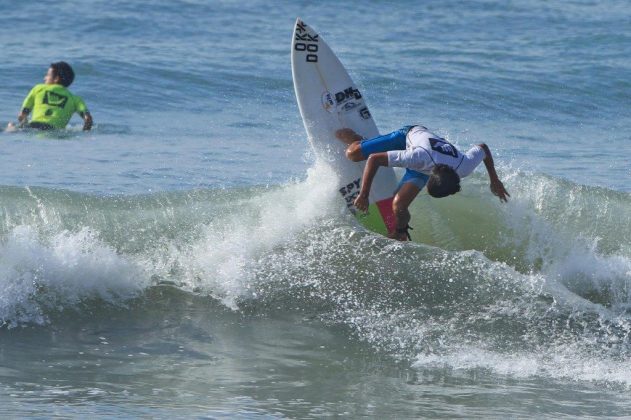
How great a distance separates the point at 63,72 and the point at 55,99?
398 mm

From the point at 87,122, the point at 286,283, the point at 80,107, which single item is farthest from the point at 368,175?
the point at 80,107

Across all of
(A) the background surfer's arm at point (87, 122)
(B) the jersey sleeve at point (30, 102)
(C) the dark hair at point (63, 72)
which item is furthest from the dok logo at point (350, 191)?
(C) the dark hair at point (63, 72)

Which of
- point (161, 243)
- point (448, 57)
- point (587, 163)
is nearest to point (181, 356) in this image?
point (161, 243)

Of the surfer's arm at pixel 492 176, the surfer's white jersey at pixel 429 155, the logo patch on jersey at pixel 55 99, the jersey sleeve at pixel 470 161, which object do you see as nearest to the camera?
the surfer's white jersey at pixel 429 155

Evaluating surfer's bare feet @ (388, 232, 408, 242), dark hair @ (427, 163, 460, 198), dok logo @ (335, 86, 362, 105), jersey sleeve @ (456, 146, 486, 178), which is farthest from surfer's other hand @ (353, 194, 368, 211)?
dok logo @ (335, 86, 362, 105)

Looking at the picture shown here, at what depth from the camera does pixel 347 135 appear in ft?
28.1

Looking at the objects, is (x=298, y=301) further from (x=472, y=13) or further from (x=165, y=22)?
(x=472, y=13)

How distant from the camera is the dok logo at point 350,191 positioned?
28.1ft

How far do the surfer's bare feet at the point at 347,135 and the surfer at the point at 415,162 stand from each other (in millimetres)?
238

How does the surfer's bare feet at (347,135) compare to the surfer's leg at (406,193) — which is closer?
the surfer's leg at (406,193)

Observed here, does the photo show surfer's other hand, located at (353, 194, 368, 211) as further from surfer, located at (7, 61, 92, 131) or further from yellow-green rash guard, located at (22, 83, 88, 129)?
yellow-green rash guard, located at (22, 83, 88, 129)

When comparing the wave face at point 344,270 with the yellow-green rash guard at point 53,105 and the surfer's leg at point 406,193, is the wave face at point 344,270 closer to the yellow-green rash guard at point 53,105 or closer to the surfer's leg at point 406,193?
the surfer's leg at point 406,193

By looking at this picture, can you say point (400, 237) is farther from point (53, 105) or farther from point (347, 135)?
point (53, 105)

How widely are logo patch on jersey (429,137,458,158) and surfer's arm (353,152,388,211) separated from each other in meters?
0.37
